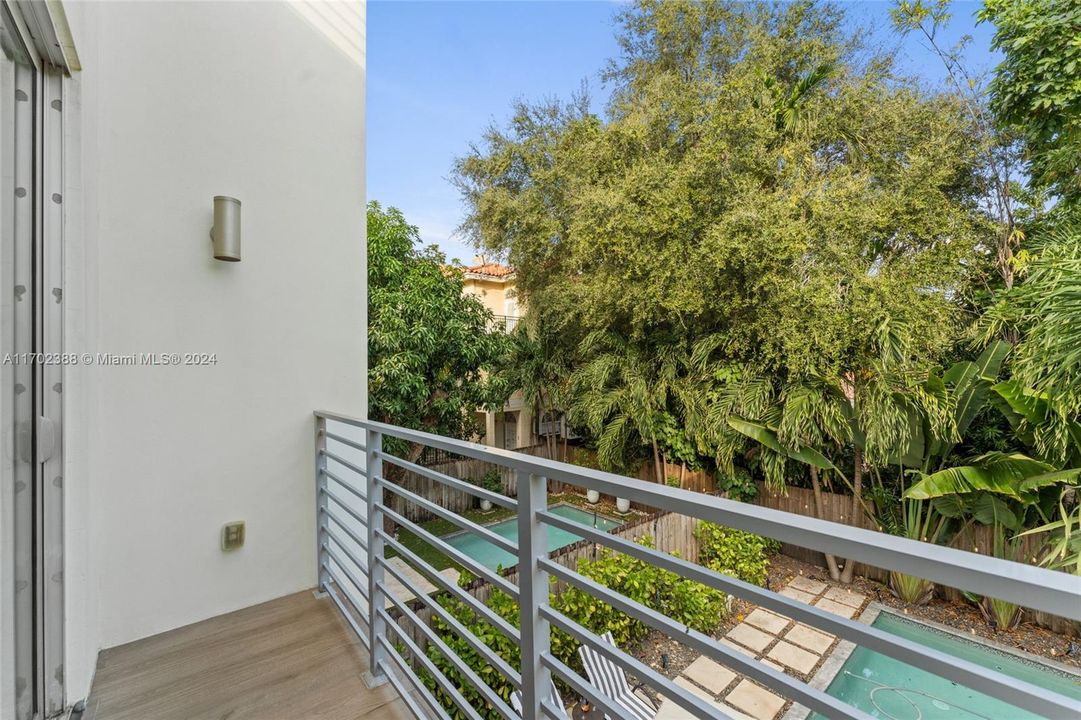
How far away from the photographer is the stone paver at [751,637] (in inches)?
215

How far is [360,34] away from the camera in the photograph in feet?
10.8

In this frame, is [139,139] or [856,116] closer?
[139,139]

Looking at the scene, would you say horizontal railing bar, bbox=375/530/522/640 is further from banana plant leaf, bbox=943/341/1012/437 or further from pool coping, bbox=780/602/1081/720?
banana plant leaf, bbox=943/341/1012/437

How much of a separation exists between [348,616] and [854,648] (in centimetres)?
587

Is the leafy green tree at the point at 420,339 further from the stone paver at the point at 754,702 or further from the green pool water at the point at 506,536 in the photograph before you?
the stone paver at the point at 754,702

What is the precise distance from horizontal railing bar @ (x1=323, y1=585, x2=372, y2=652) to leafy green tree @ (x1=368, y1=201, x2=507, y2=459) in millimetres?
4704

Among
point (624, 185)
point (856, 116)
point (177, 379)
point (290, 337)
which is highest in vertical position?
point (856, 116)

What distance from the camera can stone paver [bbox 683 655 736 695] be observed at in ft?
15.6

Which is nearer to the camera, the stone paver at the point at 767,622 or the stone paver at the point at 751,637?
the stone paver at the point at 751,637

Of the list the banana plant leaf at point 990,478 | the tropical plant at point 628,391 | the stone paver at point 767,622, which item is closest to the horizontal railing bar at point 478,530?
the stone paver at point 767,622

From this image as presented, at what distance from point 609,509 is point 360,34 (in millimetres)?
9025

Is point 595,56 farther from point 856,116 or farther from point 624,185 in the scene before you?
point 856,116

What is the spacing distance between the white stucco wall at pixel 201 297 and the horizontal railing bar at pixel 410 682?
44.2 inches

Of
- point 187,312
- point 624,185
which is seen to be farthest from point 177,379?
point 624,185
